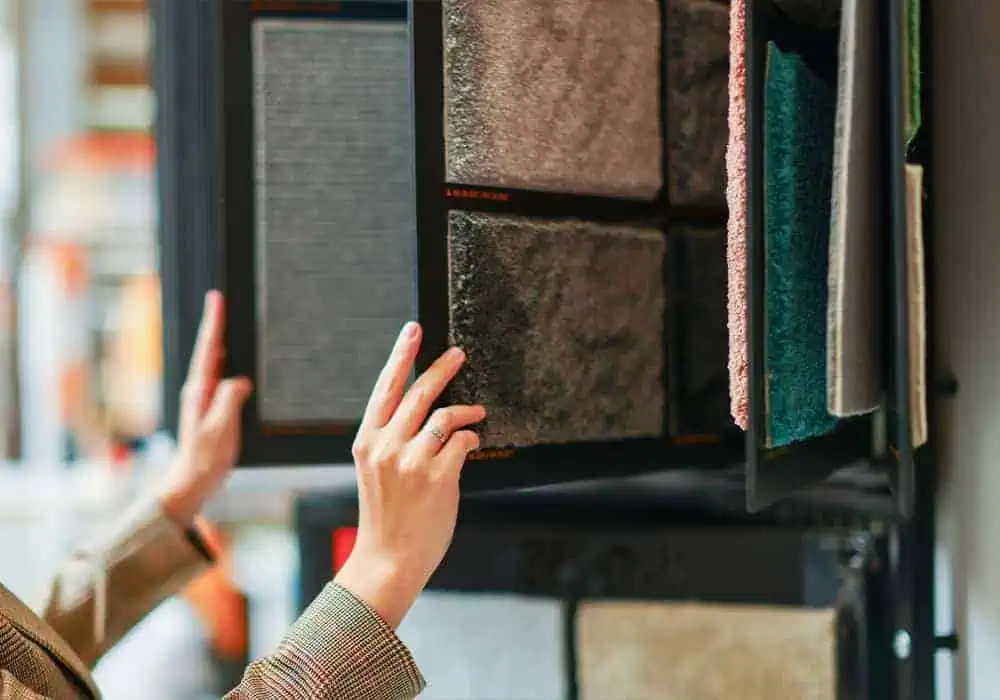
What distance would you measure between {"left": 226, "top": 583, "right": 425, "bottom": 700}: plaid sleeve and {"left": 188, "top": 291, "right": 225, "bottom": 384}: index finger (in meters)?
0.42

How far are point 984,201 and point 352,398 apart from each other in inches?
28.1

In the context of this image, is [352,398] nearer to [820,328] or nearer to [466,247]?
[466,247]

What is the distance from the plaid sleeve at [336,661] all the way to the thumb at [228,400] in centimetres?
38

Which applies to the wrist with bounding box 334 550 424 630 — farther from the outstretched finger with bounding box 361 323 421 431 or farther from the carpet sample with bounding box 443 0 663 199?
the carpet sample with bounding box 443 0 663 199

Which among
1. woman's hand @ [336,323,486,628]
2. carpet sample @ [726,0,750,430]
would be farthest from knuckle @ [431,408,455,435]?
carpet sample @ [726,0,750,430]

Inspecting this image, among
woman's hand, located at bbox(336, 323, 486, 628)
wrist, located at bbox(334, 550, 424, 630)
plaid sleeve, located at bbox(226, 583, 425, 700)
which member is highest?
woman's hand, located at bbox(336, 323, 486, 628)

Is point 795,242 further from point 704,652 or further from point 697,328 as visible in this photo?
point 704,652

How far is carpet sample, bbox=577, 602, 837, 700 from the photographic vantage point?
999 millimetres

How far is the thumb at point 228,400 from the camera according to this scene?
1.12m

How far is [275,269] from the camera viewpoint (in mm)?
1108

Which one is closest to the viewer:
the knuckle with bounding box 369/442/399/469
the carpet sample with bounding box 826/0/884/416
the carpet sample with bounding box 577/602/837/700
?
the carpet sample with bounding box 826/0/884/416

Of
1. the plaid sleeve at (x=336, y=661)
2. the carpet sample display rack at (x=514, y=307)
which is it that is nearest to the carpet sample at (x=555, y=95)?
the carpet sample display rack at (x=514, y=307)

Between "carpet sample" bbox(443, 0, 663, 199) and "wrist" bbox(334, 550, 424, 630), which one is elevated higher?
"carpet sample" bbox(443, 0, 663, 199)

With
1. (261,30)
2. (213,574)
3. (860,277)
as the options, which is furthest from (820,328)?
(213,574)
